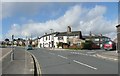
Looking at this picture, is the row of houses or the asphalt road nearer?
the asphalt road

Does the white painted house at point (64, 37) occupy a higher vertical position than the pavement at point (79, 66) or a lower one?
higher

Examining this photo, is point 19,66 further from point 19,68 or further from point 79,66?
point 79,66

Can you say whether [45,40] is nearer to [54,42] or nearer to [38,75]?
[54,42]

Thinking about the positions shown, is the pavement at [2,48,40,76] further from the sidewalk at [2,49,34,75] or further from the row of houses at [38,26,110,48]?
the row of houses at [38,26,110,48]

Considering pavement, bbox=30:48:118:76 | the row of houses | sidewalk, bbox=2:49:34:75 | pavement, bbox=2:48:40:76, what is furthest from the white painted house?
sidewalk, bbox=2:49:34:75

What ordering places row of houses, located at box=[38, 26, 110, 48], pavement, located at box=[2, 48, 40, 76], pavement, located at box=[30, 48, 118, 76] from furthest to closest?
row of houses, located at box=[38, 26, 110, 48] < pavement, located at box=[2, 48, 40, 76] < pavement, located at box=[30, 48, 118, 76]

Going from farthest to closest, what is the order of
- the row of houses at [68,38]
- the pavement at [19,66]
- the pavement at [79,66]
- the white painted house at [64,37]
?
the white painted house at [64,37] → the row of houses at [68,38] → the pavement at [19,66] → the pavement at [79,66]

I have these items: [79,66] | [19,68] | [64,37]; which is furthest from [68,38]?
[19,68]

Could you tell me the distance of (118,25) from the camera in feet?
177

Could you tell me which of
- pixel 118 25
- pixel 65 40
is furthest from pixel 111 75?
pixel 65 40

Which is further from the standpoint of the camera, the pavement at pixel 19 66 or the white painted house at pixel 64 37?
the white painted house at pixel 64 37

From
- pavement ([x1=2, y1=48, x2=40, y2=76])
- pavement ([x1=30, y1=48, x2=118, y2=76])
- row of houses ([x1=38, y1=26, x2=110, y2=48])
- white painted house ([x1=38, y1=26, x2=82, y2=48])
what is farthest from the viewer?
white painted house ([x1=38, y1=26, x2=82, y2=48])

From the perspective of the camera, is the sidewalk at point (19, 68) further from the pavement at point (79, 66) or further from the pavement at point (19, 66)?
the pavement at point (79, 66)

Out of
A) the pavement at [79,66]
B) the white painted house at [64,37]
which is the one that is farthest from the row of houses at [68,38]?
the pavement at [79,66]
